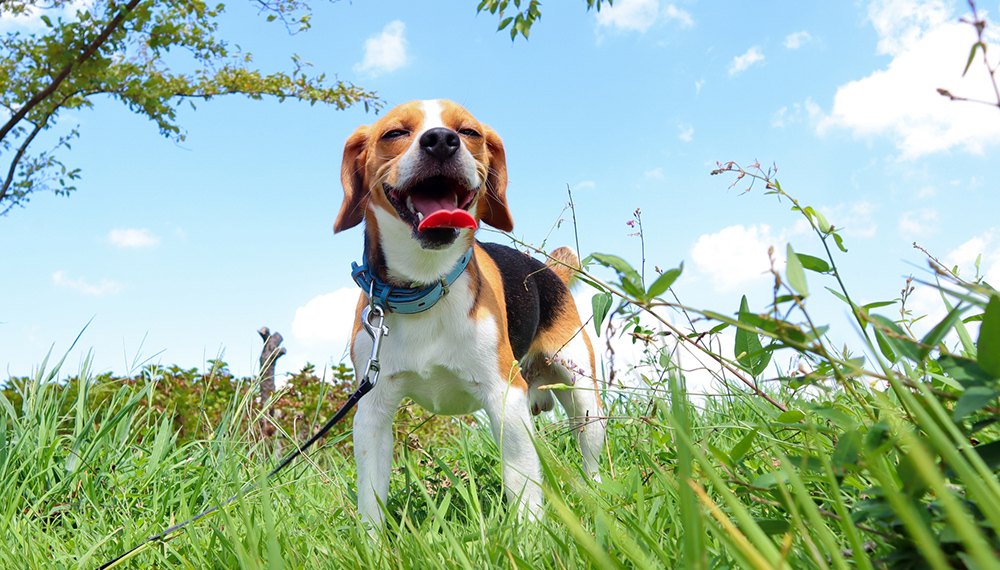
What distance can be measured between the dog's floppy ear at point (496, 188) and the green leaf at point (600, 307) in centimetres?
193

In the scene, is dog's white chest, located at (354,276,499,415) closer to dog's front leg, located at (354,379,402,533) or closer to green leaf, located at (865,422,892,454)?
dog's front leg, located at (354,379,402,533)

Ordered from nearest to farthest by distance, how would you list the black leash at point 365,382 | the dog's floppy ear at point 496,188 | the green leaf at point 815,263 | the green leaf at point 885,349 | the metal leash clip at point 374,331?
1. the green leaf at point 815,263
2. the green leaf at point 885,349
3. the black leash at point 365,382
4. the metal leash clip at point 374,331
5. the dog's floppy ear at point 496,188

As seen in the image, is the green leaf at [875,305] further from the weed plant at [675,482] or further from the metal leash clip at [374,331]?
the metal leash clip at [374,331]

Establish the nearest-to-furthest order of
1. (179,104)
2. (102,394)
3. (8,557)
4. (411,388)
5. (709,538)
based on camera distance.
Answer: (709,538)
(8,557)
(411,388)
(102,394)
(179,104)

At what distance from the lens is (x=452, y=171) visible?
288cm

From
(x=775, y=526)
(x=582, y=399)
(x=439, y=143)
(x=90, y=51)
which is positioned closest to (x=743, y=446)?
(x=775, y=526)

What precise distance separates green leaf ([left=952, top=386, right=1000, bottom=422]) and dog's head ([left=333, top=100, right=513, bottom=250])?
2145 mm

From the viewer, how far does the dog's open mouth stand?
2904mm

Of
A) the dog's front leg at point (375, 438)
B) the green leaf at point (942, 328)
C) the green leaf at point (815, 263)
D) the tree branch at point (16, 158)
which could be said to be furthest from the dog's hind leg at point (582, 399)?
the tree branch at point (16, 158)

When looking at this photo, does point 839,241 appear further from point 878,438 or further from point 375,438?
point 375,438

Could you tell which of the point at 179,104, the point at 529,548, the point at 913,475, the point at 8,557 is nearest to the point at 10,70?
the point at 179,104

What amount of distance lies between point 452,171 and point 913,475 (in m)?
2.20

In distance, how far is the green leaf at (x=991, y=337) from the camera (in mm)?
874

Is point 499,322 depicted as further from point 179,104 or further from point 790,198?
point 179,104
